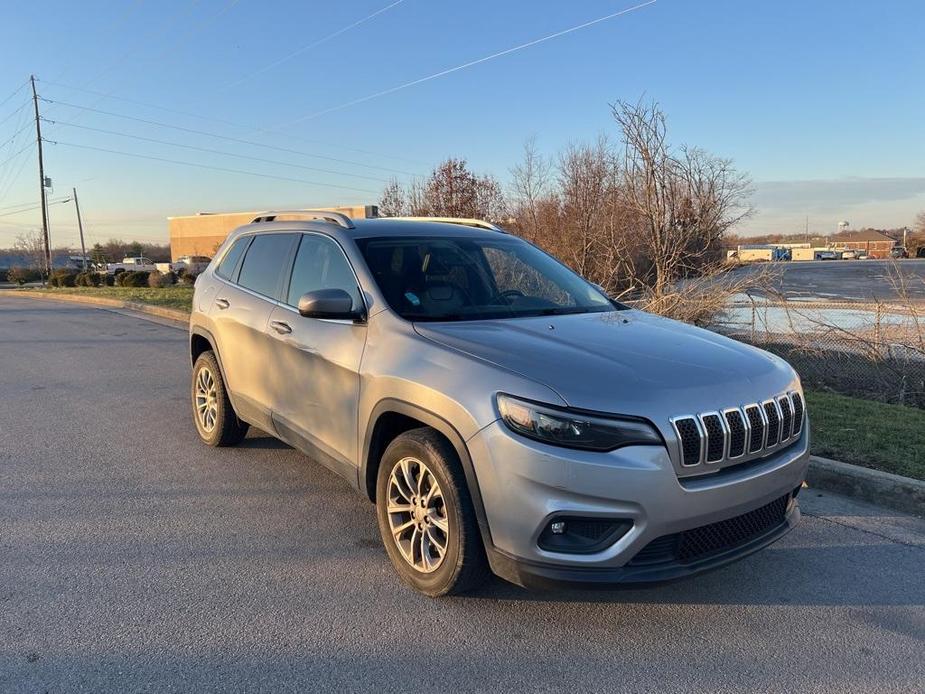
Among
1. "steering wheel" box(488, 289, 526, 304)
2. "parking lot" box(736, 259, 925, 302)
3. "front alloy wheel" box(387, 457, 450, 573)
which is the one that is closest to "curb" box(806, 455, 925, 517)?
"steering wheel" box(488, 289, 526, 304)

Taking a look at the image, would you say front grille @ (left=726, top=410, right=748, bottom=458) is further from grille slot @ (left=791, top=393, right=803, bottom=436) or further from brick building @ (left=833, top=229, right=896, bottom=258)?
brick building @ (left=833, top=229, right=896, bottom=258)

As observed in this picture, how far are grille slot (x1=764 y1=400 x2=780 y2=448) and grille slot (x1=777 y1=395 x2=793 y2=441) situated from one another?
46 mm

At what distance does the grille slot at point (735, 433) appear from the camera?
2.88 meters

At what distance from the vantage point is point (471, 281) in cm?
419

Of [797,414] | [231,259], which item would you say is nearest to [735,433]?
[797,414]

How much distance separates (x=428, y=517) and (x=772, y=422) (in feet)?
5.38

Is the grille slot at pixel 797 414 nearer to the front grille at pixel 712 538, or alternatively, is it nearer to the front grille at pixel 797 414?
the front grille at pixel 797 414

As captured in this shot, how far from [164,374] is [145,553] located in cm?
566

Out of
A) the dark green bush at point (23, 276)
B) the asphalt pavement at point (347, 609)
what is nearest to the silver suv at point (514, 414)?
the asphalt pavement at point (347, 609)

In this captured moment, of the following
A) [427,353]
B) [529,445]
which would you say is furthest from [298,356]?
[529,445]

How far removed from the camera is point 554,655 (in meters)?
2.85

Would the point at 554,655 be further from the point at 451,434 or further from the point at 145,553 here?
the point at 145,553

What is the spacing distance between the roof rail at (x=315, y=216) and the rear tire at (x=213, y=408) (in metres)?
1.20

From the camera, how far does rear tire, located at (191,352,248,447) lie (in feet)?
17.8
